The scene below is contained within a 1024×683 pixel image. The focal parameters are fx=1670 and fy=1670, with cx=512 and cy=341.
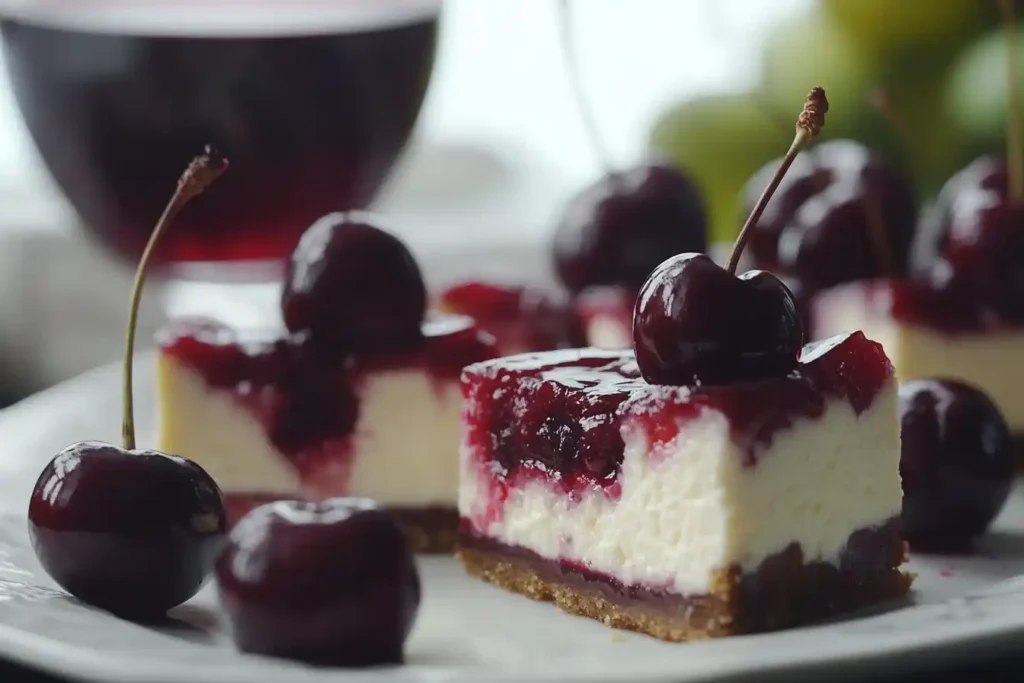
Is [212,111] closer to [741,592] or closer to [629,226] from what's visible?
[629,226]

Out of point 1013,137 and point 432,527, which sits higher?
point 1013,137

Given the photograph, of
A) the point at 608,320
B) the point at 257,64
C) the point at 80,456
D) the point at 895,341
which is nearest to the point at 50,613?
the point at 80,456

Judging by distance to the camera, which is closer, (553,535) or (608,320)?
(553,535)

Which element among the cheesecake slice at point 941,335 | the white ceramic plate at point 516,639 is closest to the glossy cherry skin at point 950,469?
the white ceramic plate at point 516,639

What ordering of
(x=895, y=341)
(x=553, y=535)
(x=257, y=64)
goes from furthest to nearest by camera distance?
1. (x=895, y=341)
2. (x=257, y=64)
3. (x=553, y=535)

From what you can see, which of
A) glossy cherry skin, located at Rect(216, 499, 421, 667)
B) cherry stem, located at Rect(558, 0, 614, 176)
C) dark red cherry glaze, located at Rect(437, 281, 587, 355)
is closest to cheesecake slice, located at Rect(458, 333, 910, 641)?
glossy cherry skin, located at Rect(216, 499, 421, 667)

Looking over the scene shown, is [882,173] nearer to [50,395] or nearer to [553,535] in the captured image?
[553,535]

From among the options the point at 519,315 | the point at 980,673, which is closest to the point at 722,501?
the point at 980,673
